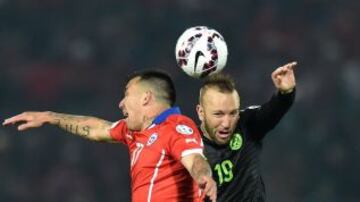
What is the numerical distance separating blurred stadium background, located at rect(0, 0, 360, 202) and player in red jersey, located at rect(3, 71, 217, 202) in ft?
17.3

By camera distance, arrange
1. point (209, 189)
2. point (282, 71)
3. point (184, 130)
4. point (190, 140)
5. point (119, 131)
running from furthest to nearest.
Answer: point (119, 131), point (282, 71), point (184, 130), point (190, 140), point (209, 189)

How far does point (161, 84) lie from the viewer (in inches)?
207

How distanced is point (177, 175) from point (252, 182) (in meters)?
0.94

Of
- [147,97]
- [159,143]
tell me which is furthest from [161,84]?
[159,143]

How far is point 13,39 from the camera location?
1143 cm

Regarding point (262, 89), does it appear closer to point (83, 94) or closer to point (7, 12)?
point (83, 94)

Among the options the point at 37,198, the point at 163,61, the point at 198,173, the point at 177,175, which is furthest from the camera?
the point at 163,61

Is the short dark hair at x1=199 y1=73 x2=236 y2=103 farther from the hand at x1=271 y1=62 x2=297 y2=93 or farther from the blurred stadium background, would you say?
the blurred stadium background

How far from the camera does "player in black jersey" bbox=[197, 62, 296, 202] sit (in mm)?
5793

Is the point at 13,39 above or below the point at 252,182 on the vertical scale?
above

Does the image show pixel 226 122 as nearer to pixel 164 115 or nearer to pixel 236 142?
pixel 236 142

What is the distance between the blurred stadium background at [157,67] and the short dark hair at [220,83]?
4.68 metres

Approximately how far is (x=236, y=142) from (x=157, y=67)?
522 cm

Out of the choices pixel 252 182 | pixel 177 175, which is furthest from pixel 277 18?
pixel 177 175
